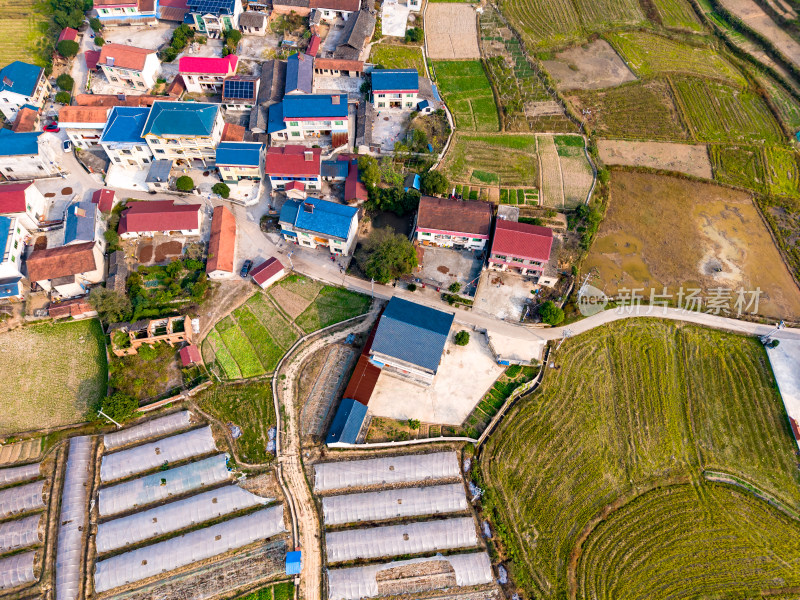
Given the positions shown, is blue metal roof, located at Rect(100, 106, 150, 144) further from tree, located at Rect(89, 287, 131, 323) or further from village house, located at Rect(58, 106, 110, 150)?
tree, located at Rect(89, 287, 131, 323)

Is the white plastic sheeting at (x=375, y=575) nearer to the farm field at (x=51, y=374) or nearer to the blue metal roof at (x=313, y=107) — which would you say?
the farm field at (x=51, y=374)

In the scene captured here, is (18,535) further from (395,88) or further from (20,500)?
(395,88)

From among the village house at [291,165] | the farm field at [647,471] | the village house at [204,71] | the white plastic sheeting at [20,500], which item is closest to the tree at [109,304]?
the white plastic sheeting at [20,500]

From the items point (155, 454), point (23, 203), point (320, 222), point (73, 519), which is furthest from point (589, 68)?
point (73, 519)

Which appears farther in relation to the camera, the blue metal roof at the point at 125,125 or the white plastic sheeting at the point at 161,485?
the blue metal roof at the point at 125,125

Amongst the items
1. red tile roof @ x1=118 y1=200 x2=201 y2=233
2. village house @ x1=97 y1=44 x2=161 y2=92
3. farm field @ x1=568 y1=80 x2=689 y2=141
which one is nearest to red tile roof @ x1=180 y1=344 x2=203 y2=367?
red tile roof @ x1=118 y1=200 x2=201 y2=233

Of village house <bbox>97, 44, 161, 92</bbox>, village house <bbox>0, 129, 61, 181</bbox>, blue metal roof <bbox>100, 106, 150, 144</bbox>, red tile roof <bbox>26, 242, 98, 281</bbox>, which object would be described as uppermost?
village house <bbox>97, 44, 161, 92</bbox>
